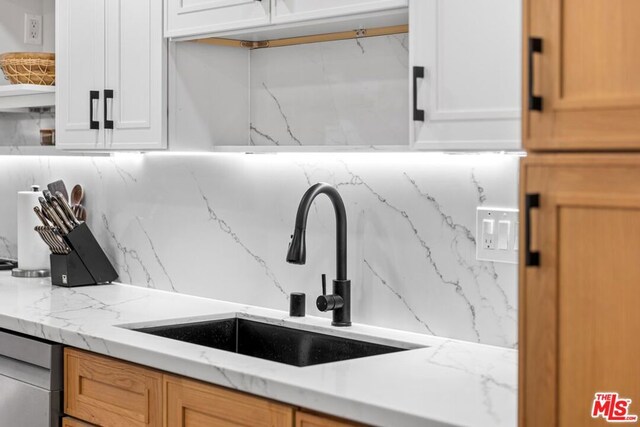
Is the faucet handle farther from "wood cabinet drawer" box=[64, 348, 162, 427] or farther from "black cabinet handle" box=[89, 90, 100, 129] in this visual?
"black cabinet handle" box=[89, 90, 100, 129]

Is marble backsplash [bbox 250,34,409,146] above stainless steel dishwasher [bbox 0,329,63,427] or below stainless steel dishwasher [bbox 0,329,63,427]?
above

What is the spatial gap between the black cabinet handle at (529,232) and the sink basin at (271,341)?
105 cm

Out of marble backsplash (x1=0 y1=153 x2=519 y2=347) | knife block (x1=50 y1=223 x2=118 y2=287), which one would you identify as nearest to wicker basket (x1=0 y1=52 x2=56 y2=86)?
marble backsplash (x1=0 y1=153 x2=519 y2=347)

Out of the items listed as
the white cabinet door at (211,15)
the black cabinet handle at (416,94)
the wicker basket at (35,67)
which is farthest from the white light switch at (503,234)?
the wicker basket at (35,67)

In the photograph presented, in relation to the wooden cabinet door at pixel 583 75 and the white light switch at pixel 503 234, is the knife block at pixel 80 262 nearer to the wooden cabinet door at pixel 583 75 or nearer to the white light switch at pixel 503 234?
the white light switch at pixel 503 234

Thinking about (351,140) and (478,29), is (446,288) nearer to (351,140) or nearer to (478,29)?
(351,140)

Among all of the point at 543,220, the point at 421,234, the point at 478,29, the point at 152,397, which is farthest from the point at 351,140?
the point at 543,220

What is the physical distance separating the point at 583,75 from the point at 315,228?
1515 millimetres

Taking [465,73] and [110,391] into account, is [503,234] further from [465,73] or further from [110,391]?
[110,391]

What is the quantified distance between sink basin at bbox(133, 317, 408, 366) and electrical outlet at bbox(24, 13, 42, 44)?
1715 millimetres

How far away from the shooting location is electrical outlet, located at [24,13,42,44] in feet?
12.8

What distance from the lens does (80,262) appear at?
3453mm

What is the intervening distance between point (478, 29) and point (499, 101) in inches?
6.9

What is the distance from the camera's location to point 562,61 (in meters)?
1.45
